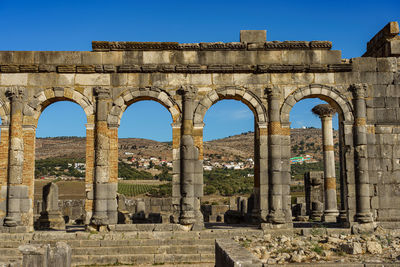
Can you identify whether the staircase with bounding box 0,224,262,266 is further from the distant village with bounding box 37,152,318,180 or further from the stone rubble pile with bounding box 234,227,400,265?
the distant village with bounding box 37,152,318,180

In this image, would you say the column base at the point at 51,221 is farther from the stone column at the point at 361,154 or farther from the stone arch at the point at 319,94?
the stone column at the point at 361,154

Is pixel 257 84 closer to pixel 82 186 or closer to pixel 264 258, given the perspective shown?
pixel 264 258

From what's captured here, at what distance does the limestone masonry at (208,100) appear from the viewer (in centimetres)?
1455

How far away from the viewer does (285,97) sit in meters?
15.1

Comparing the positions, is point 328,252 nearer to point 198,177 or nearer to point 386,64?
point 198,177

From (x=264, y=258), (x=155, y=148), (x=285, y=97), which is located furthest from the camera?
(x=155, y=148)

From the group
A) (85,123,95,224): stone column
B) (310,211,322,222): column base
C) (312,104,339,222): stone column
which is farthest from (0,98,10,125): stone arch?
(310,211,322,222): column base

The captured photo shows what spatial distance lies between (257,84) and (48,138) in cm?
7674

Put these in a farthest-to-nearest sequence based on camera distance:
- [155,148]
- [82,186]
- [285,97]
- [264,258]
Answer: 1. [155,148]
2. [82,186]
3. [285,97]
4. [264,258]

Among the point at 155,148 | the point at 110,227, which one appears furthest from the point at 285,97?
the point at 155,148

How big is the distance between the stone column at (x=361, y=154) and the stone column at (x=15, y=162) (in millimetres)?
10648

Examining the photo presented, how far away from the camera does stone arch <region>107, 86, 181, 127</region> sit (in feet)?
48.6

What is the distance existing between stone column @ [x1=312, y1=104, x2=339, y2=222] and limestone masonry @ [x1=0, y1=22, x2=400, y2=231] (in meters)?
3.99

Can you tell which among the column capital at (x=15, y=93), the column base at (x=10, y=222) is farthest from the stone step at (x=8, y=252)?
the column capital at (x=15, y=93)
